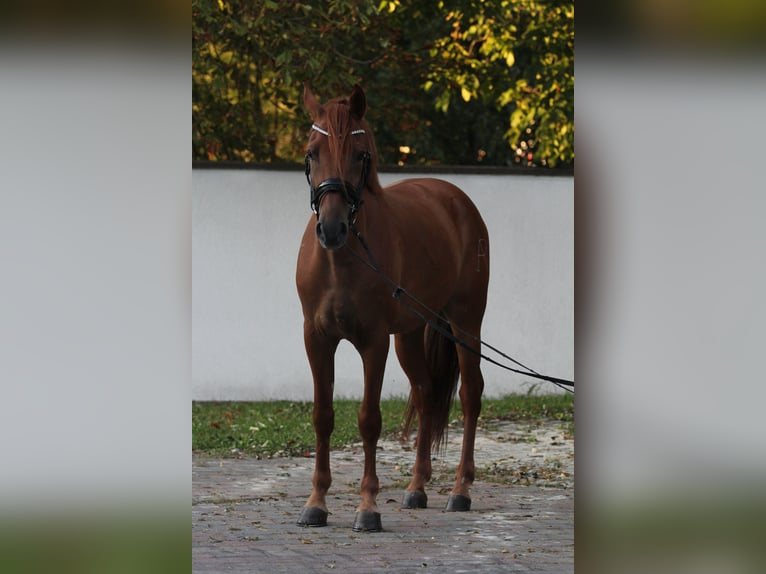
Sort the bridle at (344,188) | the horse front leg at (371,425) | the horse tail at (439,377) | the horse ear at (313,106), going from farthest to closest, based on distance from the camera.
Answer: the horse tail at (439,377) → the horse front leg at (371,425) → the horse ear at (313,106) → the bridle at (344,188)

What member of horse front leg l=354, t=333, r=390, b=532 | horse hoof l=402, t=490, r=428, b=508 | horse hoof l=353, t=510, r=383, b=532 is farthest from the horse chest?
horse hoof l=402, t=490, r=428, b=508

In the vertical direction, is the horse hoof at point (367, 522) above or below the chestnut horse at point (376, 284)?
below

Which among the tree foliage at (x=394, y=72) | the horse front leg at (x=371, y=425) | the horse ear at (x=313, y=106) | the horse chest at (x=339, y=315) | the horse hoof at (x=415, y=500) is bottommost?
the horse hoof at (x=415, y=500)

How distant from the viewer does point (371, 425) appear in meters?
6.17

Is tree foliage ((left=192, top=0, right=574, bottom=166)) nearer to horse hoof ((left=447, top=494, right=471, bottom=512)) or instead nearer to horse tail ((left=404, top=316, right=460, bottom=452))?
horse tail ((left=404, top=316, right=460, bottom=452))

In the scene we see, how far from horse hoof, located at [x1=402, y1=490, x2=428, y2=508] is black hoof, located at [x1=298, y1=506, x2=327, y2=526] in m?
0.81

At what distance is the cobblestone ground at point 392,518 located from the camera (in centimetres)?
527

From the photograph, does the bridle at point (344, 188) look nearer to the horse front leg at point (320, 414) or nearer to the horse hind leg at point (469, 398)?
the horse front leg at point (320, 414)

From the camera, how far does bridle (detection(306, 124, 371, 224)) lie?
18.4 feet

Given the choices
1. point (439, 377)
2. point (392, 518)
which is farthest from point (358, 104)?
point (392, 518)

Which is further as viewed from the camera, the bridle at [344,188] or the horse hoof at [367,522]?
the horse hoof at [367,522]

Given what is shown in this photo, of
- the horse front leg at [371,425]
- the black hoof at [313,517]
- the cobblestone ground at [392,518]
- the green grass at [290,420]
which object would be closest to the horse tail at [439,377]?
the cobblestone ground at [392,518]

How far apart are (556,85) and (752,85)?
11256 mm

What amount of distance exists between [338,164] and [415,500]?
2.24 m
